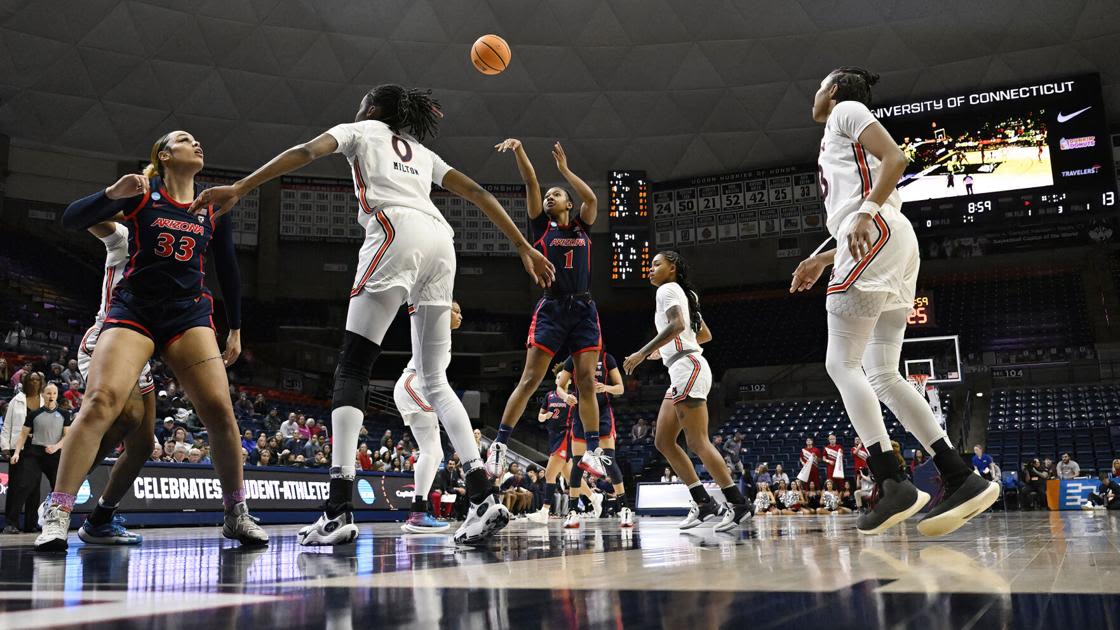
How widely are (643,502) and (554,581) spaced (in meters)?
12.0

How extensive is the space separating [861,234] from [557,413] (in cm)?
662

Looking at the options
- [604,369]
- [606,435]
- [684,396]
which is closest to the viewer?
[684,396]

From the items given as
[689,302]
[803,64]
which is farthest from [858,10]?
[689,302]

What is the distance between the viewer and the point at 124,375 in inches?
133

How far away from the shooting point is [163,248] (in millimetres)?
3656

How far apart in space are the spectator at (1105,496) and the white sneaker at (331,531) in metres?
13.4

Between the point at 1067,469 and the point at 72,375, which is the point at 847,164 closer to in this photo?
the point at 1067,469

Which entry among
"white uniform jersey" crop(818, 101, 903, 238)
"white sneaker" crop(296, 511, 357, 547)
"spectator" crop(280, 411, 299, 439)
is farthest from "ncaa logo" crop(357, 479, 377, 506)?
"white uniform jersey" crop(818, 101, 903, 238)

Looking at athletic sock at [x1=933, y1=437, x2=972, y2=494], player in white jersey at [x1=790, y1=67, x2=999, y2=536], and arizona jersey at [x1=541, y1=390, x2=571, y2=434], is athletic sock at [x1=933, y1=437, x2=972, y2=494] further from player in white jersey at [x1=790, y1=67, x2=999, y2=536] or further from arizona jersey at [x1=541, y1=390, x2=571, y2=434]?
arizona jersey at [x1=541, y1=390, x2=571, y2=434]

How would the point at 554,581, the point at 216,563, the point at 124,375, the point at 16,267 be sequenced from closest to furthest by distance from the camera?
the point at 554,581, the point at 216,563, the point at 124,375, the point at 16,267

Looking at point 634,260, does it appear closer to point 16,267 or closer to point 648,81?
point 648,81

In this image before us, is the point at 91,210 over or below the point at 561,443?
over

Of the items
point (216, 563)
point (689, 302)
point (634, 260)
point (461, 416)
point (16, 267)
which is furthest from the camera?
point (634, 260)

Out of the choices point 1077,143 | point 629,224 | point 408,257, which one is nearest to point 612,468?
point 408,257
